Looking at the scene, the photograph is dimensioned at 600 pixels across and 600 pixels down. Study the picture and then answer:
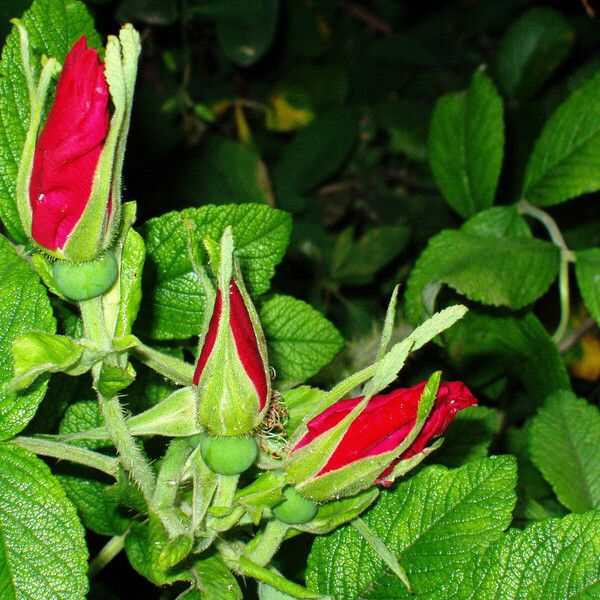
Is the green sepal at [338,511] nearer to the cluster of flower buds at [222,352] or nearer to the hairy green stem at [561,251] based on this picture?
the cluster of flower buds at [222,352]

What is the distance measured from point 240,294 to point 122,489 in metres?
0.32

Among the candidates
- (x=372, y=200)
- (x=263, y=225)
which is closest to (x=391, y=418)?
(x=263, y=225)

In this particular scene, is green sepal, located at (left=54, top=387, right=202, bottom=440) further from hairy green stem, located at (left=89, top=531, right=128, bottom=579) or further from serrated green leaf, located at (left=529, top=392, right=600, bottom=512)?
serrated green leaf, located at (left=529, top=392, right=600, bottom=512)

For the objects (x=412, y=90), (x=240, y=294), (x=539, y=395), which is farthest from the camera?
(x=412, y=90)

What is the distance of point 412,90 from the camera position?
3873 mm

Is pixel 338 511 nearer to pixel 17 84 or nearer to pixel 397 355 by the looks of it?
pixel 397 355

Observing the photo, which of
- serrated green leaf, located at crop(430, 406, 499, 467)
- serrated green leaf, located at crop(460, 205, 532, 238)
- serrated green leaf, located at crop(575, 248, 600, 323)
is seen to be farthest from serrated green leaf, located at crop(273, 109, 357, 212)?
serrated green leaf, located at crop(430, 406, 499, 467)

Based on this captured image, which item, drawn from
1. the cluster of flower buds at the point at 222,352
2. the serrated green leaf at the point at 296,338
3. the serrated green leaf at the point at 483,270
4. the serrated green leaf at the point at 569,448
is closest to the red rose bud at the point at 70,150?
the cluster of flower buds at the point at 222,352

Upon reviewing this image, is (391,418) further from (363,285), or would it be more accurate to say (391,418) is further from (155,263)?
(363,285)

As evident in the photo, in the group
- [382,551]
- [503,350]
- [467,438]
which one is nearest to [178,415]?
[382,551]

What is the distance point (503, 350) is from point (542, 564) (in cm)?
91

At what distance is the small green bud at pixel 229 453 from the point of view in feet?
3.30

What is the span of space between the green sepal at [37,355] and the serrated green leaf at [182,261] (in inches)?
15.2

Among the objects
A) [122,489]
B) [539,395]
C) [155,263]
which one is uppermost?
[155,263]
